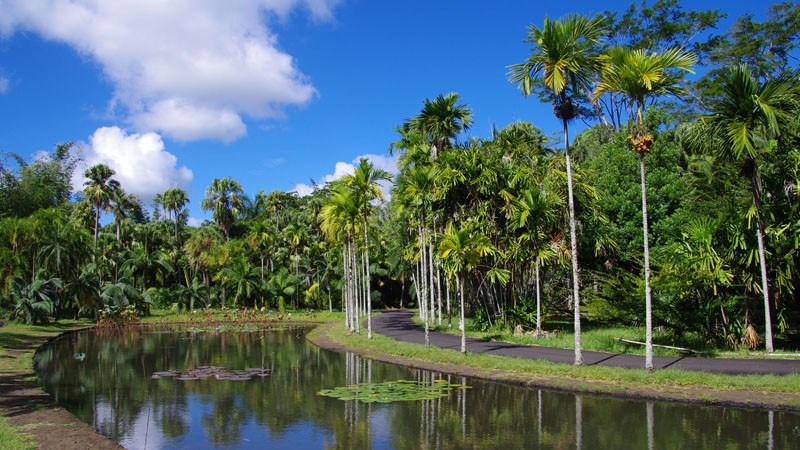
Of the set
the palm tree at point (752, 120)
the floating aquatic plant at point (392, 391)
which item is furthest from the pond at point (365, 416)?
the palm tree at point (752, 120)

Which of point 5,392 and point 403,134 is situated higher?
point 403,134

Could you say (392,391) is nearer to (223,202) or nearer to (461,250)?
(461,250)

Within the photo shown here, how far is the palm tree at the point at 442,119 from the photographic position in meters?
29.3

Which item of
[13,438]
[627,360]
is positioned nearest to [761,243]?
[627,360]

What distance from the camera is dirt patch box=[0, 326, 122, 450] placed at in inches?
A: 399

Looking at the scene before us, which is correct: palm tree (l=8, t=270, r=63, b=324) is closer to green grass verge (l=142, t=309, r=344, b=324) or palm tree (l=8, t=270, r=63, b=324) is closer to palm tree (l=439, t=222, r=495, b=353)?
green grass verge (l=142, t=309, r=344, b=324)

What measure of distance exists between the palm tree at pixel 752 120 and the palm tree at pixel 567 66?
4379 millimetres

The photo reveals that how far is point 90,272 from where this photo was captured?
4500cm

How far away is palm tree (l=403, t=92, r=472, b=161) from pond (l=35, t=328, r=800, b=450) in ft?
45.8

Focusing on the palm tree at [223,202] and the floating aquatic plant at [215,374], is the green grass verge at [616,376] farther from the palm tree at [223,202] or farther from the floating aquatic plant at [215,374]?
the palm tree at [223,202]

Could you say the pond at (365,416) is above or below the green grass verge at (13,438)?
below

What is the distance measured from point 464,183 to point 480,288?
5.51 metres

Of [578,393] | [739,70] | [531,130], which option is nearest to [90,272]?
[531,130]

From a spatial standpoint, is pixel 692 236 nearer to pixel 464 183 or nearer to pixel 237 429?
pixel 464 183
